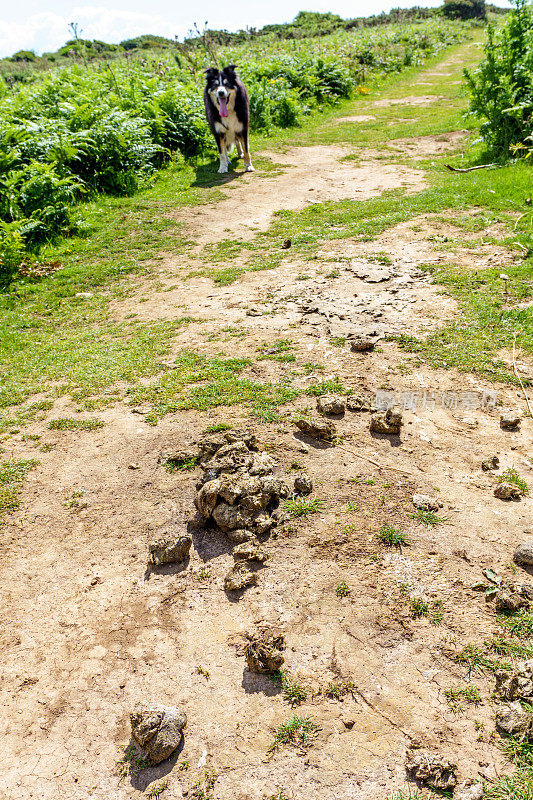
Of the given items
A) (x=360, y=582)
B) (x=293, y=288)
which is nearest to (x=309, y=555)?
(x=360, y=582)

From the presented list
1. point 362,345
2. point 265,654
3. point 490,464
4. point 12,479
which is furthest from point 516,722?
point 12,479

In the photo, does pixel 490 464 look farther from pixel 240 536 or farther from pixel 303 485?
pixel 240 536

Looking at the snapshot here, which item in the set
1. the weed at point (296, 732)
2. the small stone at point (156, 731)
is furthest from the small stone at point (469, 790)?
the small stone at point (156, 731)

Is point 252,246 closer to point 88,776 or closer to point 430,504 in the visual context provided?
point 430,504

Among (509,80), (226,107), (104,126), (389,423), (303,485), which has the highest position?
(226,107)

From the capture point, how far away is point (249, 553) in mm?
2867

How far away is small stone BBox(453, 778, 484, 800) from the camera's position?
1.87 m

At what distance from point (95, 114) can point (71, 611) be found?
10.1 metres

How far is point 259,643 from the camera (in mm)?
2391

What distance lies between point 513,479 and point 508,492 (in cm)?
16

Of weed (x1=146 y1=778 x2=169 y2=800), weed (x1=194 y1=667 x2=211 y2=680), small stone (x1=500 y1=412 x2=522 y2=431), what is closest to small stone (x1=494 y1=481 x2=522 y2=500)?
small stone (x1=500 y1=412 x2=522 y2=431)

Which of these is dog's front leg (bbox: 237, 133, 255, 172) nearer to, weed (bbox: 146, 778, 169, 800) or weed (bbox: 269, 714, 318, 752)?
weed (bbox: 269, 714, 318, 752)

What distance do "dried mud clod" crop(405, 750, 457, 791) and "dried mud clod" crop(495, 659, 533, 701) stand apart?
1.27 ft

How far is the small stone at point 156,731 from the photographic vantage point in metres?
2.09
